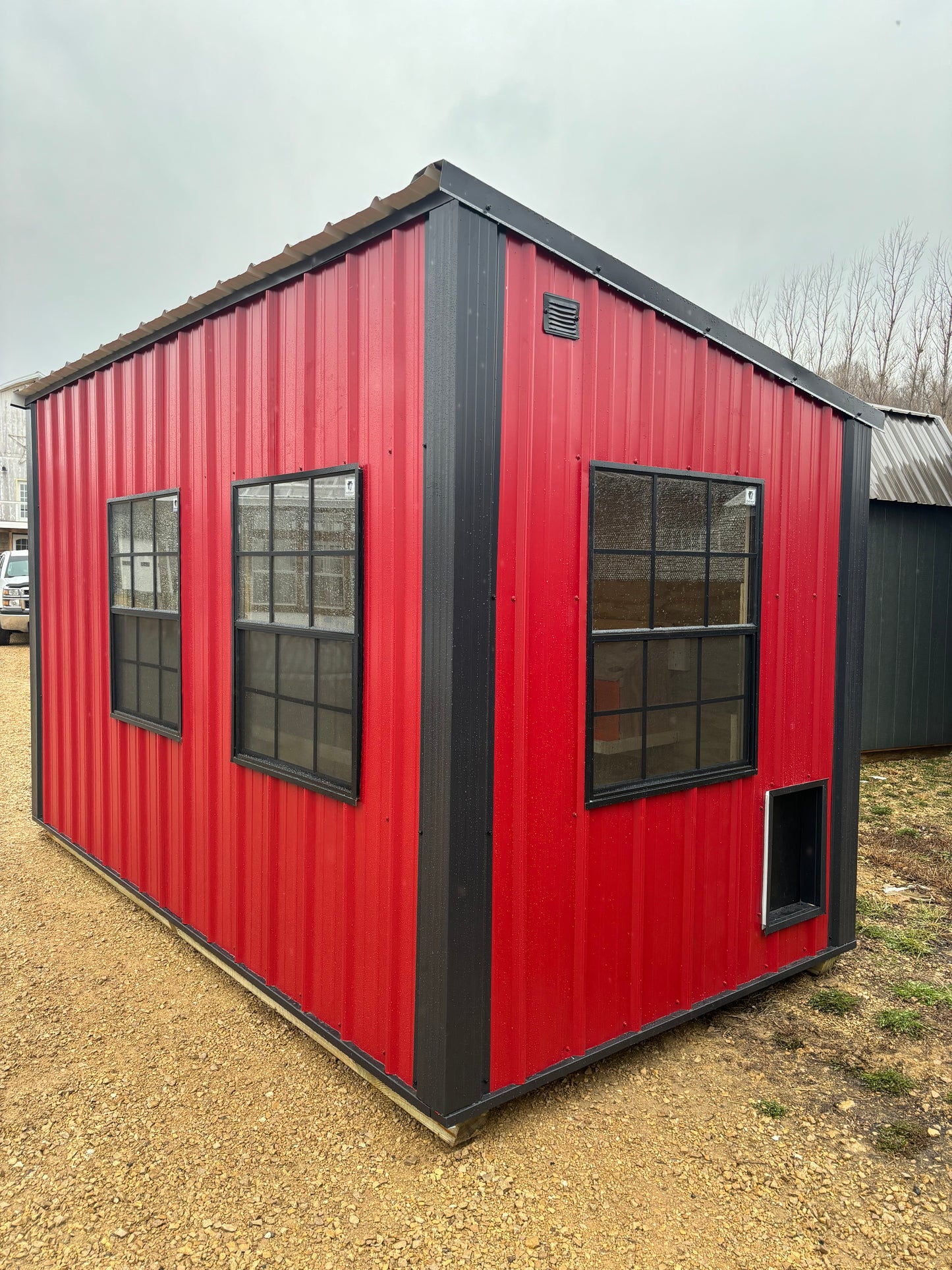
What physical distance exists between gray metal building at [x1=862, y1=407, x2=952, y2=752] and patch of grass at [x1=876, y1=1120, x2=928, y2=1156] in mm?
6235

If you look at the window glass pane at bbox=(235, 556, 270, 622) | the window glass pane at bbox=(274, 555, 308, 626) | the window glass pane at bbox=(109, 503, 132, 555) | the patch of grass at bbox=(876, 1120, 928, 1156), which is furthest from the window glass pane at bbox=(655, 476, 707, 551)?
the window glass pane at bbox=(109, 503, 132, 555)

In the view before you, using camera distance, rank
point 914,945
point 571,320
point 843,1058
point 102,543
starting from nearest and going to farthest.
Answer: point 571,320 < point 843,1058 < point 914,945 < point 102,543

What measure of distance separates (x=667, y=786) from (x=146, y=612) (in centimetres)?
302

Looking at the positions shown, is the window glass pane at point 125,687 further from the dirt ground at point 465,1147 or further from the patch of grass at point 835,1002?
the patch of grass at point 835,1002

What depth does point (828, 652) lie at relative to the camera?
3.73 metres

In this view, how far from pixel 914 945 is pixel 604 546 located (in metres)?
3.14

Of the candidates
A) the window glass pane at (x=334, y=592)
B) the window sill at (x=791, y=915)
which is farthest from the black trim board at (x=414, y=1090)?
the window glass pane at (x=334, y=592)

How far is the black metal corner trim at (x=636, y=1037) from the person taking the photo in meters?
2.55

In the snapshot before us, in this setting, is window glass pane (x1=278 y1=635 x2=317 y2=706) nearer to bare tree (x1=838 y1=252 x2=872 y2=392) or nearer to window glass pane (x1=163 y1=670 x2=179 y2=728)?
window glass pane (x1=163 y1=670 x2=179 y2=728)

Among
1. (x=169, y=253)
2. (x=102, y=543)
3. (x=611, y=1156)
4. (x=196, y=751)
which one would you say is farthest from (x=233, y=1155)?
(x=169, y=253)

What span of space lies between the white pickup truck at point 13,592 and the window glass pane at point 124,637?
1382 centimetres

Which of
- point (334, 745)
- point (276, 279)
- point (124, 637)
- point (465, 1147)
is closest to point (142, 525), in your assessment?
point (124, 637)

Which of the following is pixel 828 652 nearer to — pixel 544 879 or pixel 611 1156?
pixel 544 879

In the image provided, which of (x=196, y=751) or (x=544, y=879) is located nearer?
(x=544, y=879)
